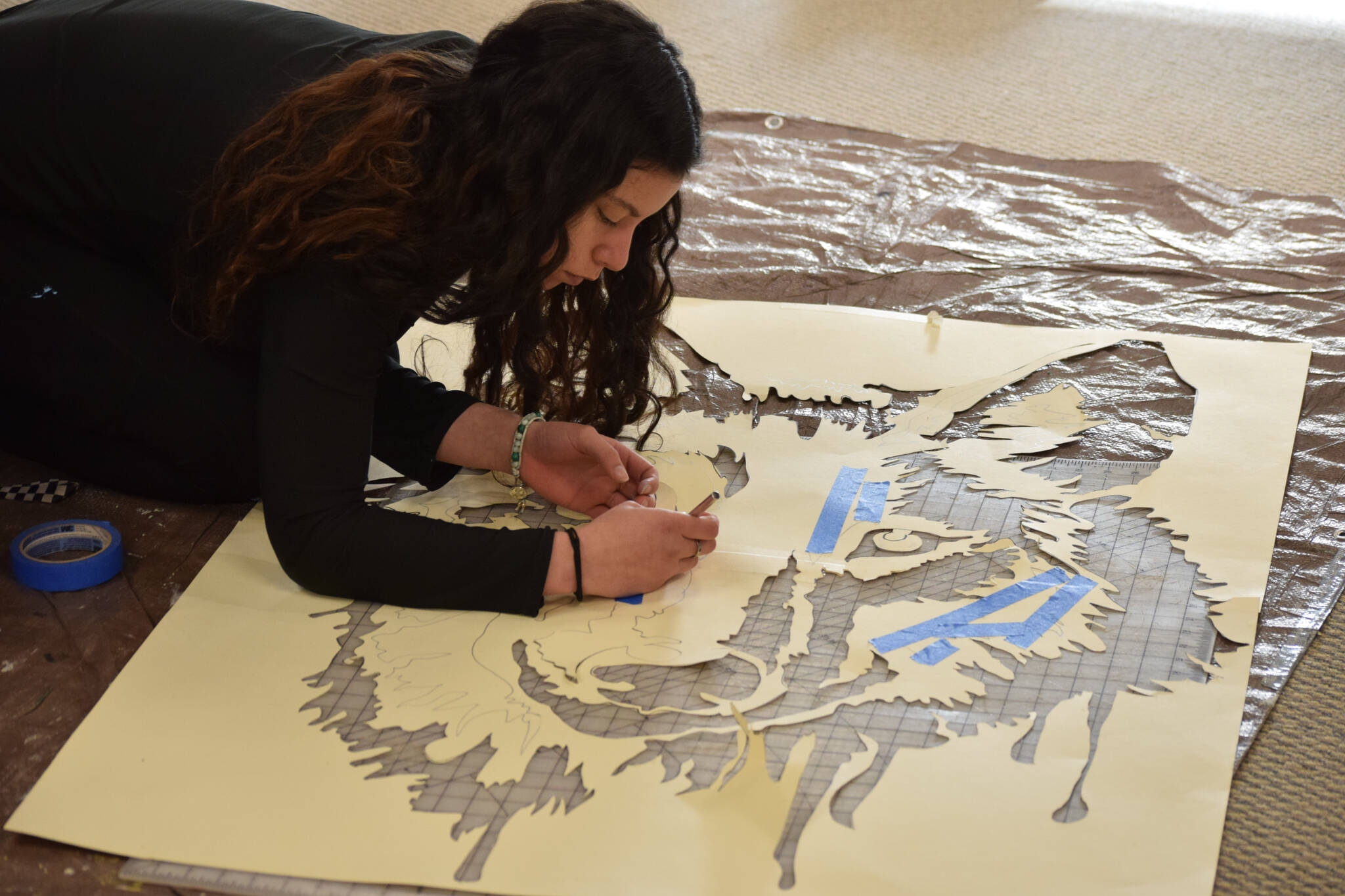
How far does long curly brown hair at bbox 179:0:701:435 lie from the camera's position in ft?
3.13

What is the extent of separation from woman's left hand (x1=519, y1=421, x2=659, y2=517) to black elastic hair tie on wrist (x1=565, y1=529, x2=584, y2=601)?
13cm

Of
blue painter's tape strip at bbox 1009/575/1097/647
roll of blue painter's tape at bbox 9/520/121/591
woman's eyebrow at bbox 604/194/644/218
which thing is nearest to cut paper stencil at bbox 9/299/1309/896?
blue painter's tape strip at bbox 1009/575/1097/647

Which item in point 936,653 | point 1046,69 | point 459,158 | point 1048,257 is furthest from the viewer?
point 1046,69

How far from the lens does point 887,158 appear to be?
2137 millimetres

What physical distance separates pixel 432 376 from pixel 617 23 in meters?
0.73

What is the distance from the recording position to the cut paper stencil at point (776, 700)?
903mm

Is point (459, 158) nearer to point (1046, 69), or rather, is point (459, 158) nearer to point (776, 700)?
point (776, 700)

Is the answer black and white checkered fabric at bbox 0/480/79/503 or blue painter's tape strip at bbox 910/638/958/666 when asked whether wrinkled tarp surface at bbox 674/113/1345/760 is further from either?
black and white checkered fabric at bbox 0/480/79/503

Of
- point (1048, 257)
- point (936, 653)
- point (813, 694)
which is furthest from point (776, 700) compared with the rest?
point (1048, 257)

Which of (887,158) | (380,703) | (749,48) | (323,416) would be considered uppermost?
(749,48)

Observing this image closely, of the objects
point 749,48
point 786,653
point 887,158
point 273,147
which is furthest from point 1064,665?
point 749,48

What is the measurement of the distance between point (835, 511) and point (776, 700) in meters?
0.31

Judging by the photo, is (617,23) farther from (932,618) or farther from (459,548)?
(932,618)

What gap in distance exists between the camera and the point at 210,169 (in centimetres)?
107
